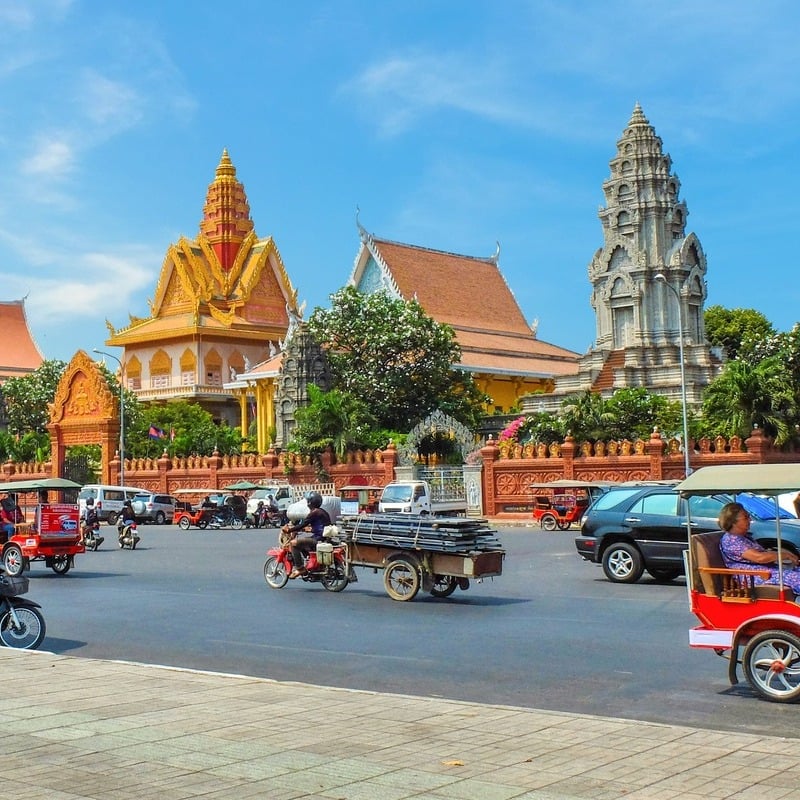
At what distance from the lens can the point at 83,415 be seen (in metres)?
54.1

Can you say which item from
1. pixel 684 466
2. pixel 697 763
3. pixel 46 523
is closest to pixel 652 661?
pixel 697 763

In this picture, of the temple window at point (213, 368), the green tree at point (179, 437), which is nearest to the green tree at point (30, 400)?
the green tree at point (179, 437)

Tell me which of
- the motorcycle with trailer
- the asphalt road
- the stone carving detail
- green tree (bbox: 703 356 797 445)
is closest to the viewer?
the asphalt road

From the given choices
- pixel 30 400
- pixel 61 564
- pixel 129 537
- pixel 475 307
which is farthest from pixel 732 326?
pixel 61 564

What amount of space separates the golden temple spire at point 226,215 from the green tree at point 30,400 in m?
16.9

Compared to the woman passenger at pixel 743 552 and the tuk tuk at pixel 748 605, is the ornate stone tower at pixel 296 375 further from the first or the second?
the woman passenger at pixel 743 552

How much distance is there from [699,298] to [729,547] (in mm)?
47529

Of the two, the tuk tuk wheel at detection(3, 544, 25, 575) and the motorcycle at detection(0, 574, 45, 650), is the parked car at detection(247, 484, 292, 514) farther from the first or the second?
the motorcycle at detection(0, 574, 45, 650)

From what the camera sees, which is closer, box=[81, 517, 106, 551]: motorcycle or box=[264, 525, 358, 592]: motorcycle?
box=[264, 525, 358, 592]: motorcycle

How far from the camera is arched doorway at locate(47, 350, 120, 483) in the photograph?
5294 cm

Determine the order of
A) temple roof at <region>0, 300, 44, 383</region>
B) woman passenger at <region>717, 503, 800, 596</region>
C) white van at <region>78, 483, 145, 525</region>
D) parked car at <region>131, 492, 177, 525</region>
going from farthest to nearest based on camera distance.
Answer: temple roof at <region>0, 300, 44, 383</region>, white van at <region>78, 483, 145, 525</region>, parked car at <region>131, 492, 177, 525</region>, woman passenger at <region>717, 503, 800, 596</region>

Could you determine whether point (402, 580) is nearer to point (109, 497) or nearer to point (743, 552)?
point (743, 552)

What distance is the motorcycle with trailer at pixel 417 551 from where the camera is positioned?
14859 millimetres

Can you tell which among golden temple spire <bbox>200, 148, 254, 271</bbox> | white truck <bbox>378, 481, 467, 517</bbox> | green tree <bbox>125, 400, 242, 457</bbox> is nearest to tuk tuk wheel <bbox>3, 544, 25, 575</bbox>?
white truck <bbox>378, 481, 467, 517</bbox>
